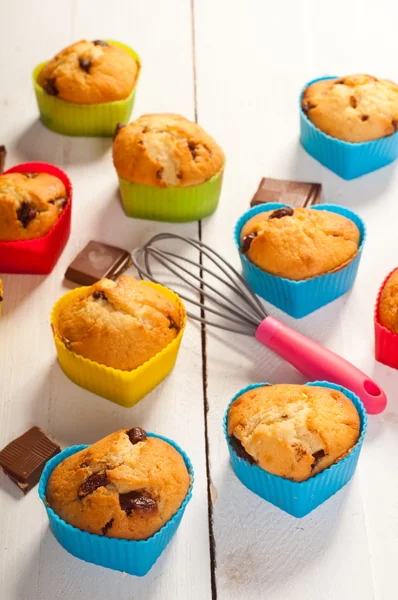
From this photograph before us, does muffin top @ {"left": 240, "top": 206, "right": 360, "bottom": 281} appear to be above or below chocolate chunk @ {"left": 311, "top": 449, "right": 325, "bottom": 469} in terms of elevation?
above

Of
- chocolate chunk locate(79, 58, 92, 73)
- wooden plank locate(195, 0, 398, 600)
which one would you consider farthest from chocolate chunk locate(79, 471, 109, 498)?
chocolate chunk locate(79, 58, 92, 73)

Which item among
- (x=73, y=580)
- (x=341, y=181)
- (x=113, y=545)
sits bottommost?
(x=73, y=580)

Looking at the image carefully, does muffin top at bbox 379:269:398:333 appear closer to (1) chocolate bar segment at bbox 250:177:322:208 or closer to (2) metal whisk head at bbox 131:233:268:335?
(2) metal whisk head at bbox 131:233:268:335

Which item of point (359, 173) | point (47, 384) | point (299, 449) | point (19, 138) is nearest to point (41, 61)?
point (19, 138)

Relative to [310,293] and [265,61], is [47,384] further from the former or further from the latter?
[265,61]

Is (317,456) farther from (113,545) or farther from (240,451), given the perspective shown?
(113,545)

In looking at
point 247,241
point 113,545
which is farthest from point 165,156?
point 113,545

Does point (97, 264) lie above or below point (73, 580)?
above

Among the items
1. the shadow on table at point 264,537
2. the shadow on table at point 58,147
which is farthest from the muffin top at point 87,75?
the shadow on table at point 264,537
